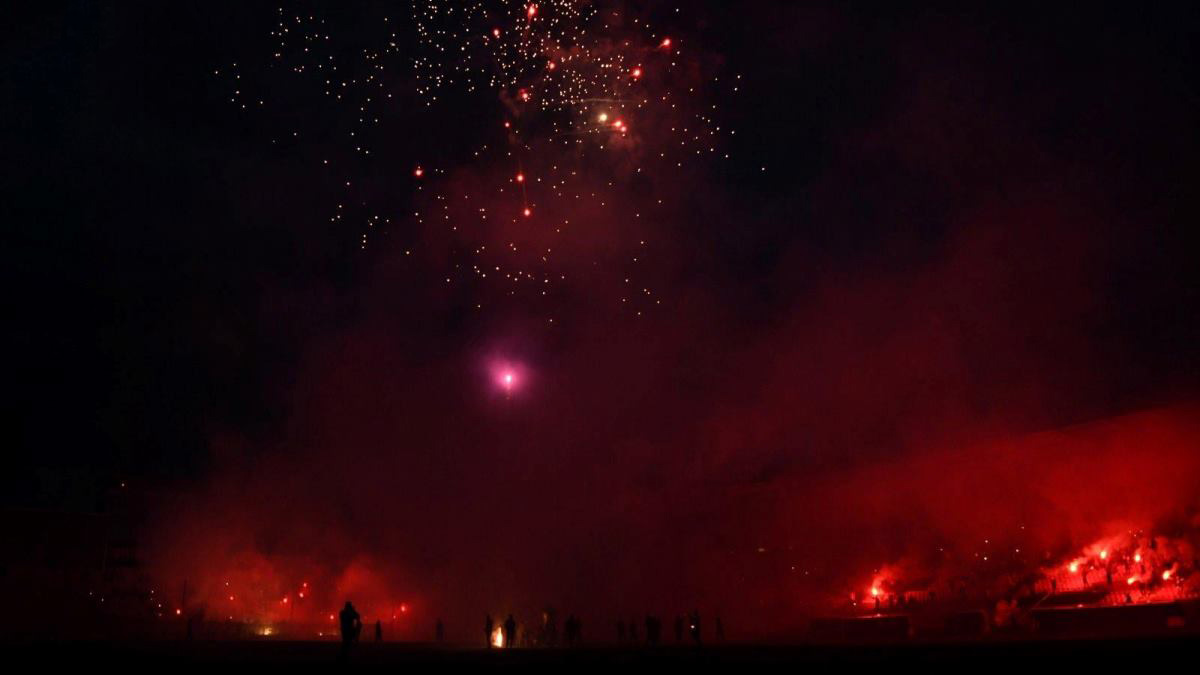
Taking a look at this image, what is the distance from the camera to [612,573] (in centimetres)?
3347

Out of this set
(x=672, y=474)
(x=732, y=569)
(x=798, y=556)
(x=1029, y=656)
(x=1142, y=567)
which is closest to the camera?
(x=1029, y=656)

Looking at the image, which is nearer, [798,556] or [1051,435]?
[1051,435]

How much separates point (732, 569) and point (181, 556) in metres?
21.6

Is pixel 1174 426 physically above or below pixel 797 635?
above

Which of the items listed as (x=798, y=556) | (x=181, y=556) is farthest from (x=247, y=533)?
(x=798, y=556)

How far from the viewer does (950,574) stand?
23.4 meters

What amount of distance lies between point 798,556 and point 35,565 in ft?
82.5

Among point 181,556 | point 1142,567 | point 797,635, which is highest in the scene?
point 181,556

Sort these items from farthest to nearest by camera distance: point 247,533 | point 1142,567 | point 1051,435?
1. point 247,533
2. point 1051,435
3. point 1142,567

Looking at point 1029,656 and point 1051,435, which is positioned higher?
point 1051,435

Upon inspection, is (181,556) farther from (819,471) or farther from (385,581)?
(819,471)

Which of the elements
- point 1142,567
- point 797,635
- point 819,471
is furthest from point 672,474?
point 1142,567

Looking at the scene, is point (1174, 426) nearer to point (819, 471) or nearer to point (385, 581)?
point (819, 471)

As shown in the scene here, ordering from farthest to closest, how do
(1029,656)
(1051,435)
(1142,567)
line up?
(1051,435) < (1142,567) < (1029,656)
